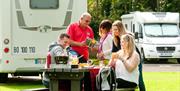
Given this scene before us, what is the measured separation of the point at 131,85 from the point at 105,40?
1.64m

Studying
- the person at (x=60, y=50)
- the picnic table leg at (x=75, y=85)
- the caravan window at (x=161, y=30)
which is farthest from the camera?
the caravan window at (x=161, y=30)

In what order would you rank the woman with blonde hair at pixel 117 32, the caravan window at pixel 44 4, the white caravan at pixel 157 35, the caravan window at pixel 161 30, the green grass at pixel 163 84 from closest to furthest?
the woman with blonde hair at pixel 117 32, the green grass at pixel 163 84, the caravan window at pixel 44 4, the white caravan at pixel 157 35, the caravan window at pixel 161 30

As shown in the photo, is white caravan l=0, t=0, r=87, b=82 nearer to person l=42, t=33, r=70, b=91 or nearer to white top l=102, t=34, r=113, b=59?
white top l=102, t=34, r=113, b=59

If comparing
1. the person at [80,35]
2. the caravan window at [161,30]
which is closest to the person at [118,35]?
the person at [80,35]

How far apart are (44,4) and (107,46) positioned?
4.71 meters

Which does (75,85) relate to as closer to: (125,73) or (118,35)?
(125,73)

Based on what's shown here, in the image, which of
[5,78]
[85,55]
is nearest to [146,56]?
[5,78]

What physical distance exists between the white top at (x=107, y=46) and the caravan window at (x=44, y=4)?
15.1 ft

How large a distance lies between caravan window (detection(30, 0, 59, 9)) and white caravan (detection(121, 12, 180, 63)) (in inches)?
508

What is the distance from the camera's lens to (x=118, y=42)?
1055 centimetres

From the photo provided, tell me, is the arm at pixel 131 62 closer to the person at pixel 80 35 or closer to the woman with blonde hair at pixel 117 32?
the woman with blonde hair at pixel 117 32

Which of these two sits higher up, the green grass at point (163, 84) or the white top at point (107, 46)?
the white top at point (107, 46)

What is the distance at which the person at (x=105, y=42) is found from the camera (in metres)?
11.0

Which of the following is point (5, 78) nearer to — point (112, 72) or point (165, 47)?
point (112, 72)
